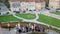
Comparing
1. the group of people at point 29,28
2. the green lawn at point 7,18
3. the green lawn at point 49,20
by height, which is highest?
the green lawn at point 7,18

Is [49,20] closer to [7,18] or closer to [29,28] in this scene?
[29,28]

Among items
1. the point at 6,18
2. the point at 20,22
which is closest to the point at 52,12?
the point at 20,22

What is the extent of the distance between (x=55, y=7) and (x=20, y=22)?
27.9 inches

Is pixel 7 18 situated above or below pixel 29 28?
above

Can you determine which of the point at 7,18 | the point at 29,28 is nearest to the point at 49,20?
the point at 29,28

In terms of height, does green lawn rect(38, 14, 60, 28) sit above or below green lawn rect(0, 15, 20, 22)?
below

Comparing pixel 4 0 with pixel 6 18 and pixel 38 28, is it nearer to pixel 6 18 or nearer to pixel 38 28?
pixel 6 18

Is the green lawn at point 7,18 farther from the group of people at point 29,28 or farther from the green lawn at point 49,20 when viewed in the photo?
the green lawn at point 49,20

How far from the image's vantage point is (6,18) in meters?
3.66

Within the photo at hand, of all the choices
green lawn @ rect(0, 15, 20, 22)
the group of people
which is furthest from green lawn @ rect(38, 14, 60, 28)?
green lawn @ rect(0, 15, 20, 22)

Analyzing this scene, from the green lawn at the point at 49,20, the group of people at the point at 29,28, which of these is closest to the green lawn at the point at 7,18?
the group of people at the point at 29,28

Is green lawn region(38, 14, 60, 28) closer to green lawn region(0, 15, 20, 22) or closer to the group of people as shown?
the group of people

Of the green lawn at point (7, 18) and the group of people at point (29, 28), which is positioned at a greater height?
A: the green lawn at point (7, 18)

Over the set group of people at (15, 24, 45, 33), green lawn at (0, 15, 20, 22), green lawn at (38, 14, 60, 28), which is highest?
green lawn at (0, 15, 20, 22)
